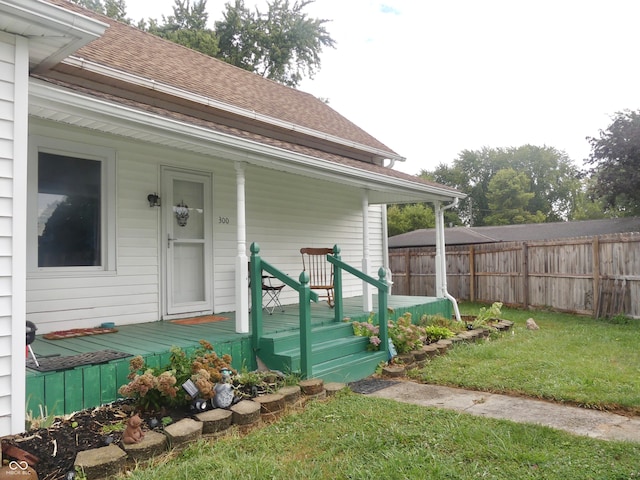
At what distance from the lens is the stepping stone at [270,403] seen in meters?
3.64

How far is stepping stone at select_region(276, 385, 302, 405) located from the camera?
3850mm

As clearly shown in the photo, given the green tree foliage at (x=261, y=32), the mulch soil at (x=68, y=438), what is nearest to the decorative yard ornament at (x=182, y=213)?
the mulch soil at (x=68, y=438)

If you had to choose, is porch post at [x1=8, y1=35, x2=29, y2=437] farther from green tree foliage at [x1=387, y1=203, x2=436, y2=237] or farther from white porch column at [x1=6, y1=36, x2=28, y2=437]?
green tree foliage at [x1=387, y1=203, x2=436, y2=237]

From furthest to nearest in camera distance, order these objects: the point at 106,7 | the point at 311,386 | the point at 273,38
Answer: the point at 273,38, the point at 106,7, the point at 311,386

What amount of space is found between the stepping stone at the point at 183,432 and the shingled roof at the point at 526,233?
14.9 m

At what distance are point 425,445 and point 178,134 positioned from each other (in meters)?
3.42

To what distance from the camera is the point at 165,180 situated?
5.72 metres

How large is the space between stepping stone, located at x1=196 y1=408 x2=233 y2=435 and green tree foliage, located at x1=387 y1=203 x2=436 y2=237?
84.4 feet

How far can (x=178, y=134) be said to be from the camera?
14.4 feet

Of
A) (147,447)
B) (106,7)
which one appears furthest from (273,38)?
(147,447)

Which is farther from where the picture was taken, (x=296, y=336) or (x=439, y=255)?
(x=439, y=255)

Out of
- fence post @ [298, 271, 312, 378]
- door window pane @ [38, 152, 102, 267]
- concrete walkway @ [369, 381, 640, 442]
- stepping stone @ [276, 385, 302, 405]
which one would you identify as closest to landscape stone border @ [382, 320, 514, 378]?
concrete walkway @ [369, 381, 640, 442]

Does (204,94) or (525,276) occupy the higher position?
(204,94)

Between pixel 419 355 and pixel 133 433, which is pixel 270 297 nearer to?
pixel 419 355
